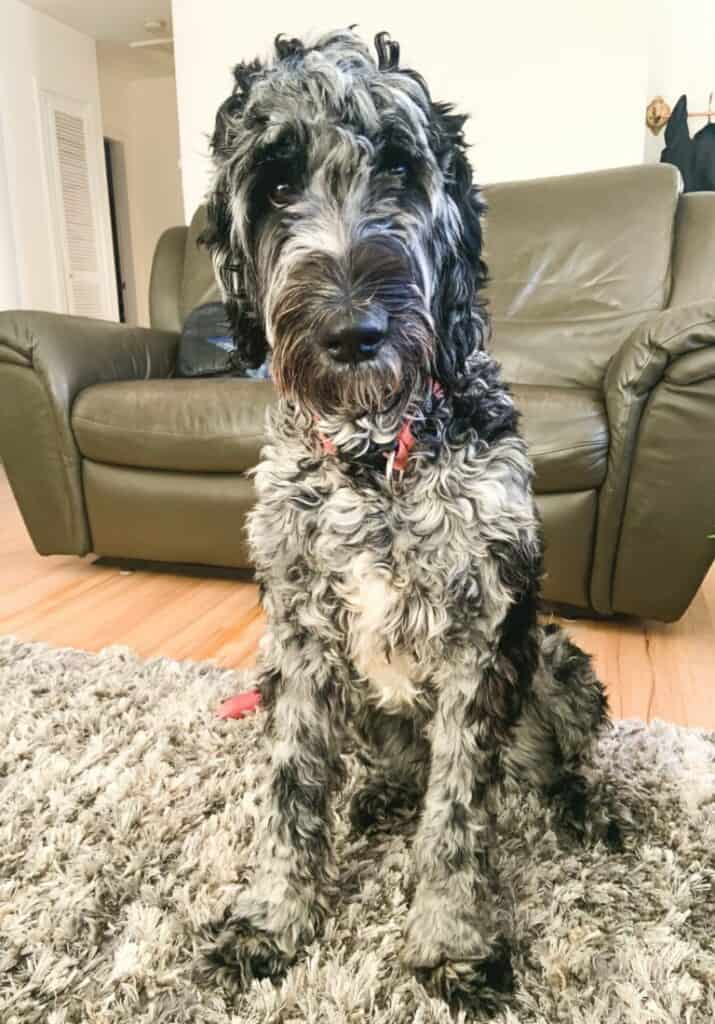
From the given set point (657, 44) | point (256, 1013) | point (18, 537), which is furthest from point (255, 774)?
point (657, 44)

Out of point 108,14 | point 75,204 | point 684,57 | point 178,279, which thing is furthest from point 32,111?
point 684,57

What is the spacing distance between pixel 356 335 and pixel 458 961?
0.90m

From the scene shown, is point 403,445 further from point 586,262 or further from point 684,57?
point 684,57

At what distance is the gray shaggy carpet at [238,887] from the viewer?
1084mm

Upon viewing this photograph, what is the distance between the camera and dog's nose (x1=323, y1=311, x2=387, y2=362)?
36.6 inches

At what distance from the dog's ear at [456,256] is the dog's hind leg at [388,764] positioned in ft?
1.91

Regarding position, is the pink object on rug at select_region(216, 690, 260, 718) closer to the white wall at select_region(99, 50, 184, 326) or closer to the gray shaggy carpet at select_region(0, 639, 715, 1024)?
the gray shaggy carpet at select_region(0, 639, 715, 1024)

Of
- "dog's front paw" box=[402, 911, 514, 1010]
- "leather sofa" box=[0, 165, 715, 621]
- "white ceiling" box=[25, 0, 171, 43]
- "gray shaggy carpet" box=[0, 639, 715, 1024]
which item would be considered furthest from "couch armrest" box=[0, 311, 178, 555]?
"white ceiling" box=[25, 0, 171, 43]

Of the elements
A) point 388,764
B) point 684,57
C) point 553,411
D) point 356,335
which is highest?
point 684,57

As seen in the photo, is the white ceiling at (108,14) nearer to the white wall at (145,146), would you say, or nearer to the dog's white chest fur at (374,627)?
the white wall at (145,146)

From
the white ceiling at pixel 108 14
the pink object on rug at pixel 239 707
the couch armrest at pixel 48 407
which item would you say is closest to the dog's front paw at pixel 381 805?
the pink object on rug at pixel 239 707

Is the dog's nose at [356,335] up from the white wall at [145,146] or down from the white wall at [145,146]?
down

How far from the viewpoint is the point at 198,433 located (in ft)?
8.22

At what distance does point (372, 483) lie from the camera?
44.3 inches
